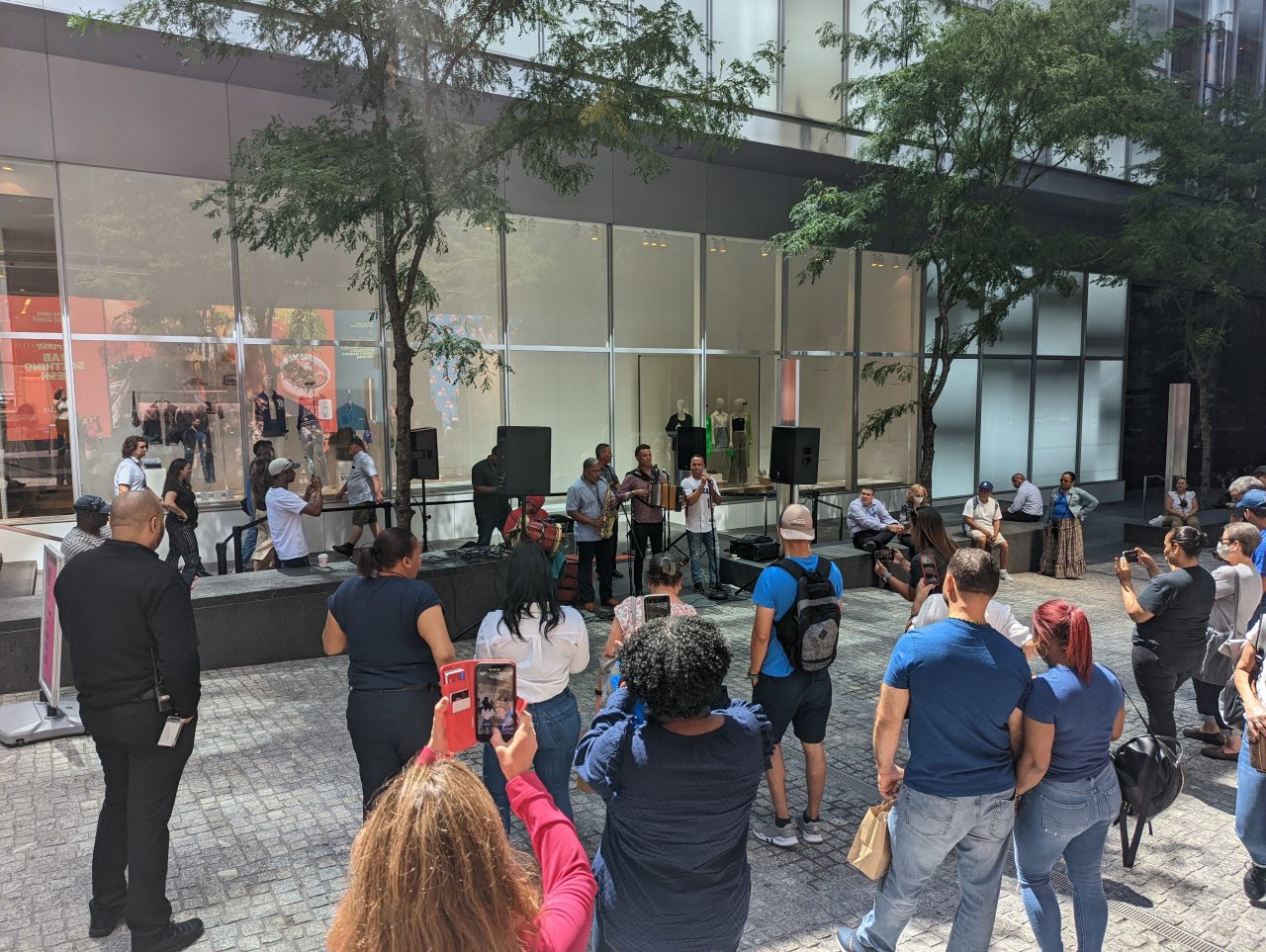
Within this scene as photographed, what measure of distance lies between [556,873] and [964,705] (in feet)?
5.77

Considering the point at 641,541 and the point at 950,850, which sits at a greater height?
the point at 950,850

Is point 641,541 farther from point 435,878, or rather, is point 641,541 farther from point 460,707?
point 435,878

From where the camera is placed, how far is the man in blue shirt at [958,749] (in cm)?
296

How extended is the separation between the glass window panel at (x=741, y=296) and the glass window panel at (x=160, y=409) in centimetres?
777

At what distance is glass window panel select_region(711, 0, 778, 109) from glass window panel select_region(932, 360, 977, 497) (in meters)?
7.24

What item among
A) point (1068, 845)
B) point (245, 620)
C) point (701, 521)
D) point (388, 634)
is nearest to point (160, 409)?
point (245, 620)

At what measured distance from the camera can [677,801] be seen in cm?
226

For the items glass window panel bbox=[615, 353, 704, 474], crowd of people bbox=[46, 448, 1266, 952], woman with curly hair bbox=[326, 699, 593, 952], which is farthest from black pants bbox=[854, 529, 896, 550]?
woman with curly hair bbox=[326, 699, 593, 952]

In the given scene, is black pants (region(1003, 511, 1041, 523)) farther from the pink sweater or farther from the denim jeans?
the pink sweater

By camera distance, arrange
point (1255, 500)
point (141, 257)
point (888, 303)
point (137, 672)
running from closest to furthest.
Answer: point (137, 672) < point (1255, 500) < point (141, 257) < point (888, 303)

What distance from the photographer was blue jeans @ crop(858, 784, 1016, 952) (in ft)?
9.86

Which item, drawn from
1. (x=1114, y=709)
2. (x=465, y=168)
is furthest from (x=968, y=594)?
(x=465, y=168)

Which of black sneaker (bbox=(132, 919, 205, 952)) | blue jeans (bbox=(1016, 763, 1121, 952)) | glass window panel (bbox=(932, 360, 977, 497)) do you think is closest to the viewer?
blue jeans (bbox=(1016, 763, 1121, 952))

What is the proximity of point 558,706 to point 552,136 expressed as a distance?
6.36 meters
